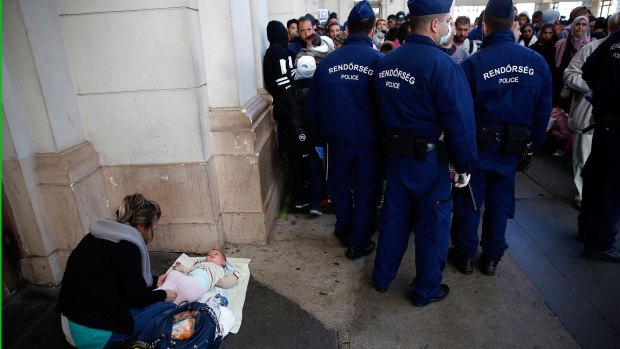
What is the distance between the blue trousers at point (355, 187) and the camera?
3576 millimetres

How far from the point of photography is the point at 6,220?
320 cm

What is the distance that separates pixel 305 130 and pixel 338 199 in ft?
3.22

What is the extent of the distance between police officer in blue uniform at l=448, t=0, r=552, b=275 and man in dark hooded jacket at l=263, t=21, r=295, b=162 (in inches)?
81.7

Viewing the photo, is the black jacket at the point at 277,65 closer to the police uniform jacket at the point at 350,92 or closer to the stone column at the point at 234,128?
the stone column at the point at 234,128

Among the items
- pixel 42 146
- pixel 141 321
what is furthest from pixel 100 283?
pixel 42 146

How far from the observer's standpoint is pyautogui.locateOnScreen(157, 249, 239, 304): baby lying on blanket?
10.1 ft

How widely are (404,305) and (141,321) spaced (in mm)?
1832

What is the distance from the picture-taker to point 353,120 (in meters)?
3.44

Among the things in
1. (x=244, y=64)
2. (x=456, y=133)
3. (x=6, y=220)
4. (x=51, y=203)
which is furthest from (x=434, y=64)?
(x=6, y=220)

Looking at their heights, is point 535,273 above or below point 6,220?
below

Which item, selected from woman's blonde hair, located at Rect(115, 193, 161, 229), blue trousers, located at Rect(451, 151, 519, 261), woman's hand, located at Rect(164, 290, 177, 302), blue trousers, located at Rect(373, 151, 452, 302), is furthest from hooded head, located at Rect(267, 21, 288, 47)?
woman's hand, located at Rect(164, 290, 177, 302)

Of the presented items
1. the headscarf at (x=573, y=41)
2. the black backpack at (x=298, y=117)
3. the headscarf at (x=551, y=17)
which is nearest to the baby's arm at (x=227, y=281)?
the black backpack at (x=298, y=117)

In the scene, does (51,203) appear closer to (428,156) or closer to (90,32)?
(90,32)

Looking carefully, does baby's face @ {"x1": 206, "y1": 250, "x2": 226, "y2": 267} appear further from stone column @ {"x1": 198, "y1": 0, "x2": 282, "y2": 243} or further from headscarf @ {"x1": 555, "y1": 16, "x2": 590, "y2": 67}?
headscarf @ {"x1": 555, "y1": 16, "x2": 590, "y2": 67}
